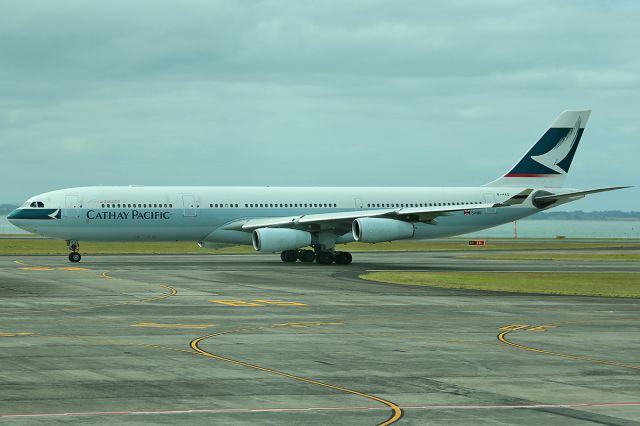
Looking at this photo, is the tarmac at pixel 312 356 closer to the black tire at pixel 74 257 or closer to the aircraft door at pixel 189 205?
the aircraft door at pixel 189 205

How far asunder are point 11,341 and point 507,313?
50.3 ft

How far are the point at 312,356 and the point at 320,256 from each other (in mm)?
39424

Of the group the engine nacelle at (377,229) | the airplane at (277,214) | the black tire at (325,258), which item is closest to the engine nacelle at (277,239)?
the airplane at (277,214)

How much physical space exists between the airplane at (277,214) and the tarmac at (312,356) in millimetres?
17927

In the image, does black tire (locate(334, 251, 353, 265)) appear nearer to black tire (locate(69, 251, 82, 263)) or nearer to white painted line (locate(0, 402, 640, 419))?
black tire (locate(69, 251, 82, 263))

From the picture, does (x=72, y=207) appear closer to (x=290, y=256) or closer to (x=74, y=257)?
(x=74, y=257)

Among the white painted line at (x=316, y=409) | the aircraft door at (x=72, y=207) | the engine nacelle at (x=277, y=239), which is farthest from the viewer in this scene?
the aircraft door at (x=72, y=207)

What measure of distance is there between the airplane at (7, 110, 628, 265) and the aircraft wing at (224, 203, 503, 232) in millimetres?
62

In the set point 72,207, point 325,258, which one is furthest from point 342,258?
point 72,207

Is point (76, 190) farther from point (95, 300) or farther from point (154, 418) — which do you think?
point (154, 418)

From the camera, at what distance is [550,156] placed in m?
69.0

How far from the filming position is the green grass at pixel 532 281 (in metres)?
41.5

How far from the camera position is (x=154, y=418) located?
47.8ft

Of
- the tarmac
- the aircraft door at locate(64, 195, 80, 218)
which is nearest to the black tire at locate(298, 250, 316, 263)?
the aircraft door at locate(64, 195, 80, 218)
